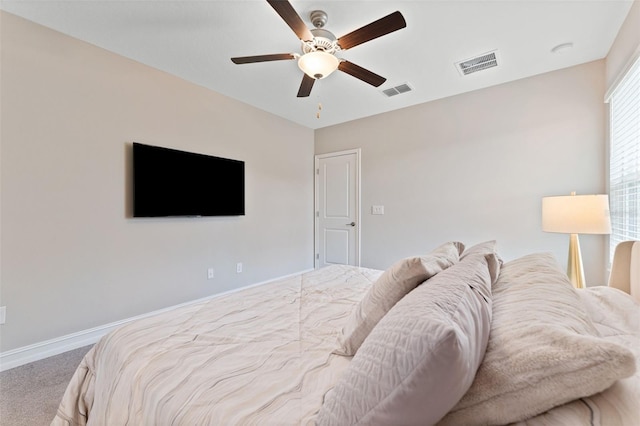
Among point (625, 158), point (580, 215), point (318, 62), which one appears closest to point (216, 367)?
point (318, 62)

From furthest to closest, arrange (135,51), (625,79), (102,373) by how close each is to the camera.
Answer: (135,51) → (625,79) → (102,373)

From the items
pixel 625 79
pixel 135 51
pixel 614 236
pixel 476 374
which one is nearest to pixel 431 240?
pixel 614 236

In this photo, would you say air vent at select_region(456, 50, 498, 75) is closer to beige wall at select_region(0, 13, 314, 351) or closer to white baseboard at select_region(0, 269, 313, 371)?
beige wall at select_region(0, 13, 314, 351)

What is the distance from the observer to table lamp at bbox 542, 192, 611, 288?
1.96m

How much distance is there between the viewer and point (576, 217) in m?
2.03

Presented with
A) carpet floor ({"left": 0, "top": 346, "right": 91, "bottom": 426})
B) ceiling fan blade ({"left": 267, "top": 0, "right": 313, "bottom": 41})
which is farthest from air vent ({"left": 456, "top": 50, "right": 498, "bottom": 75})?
carpet floor ({"left": 0, "top": 346, "right": 91, "bottom": 426})

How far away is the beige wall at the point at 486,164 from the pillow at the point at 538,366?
276cm

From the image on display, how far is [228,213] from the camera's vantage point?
3.50 metres

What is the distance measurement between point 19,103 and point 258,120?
92.8 inches

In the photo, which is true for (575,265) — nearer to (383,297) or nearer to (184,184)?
(383,297)

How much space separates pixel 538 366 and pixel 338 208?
400 centimetres

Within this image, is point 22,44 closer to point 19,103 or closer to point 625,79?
point 19,103

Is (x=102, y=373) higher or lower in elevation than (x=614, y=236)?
lower

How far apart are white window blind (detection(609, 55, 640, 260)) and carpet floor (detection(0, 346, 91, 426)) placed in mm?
3868
